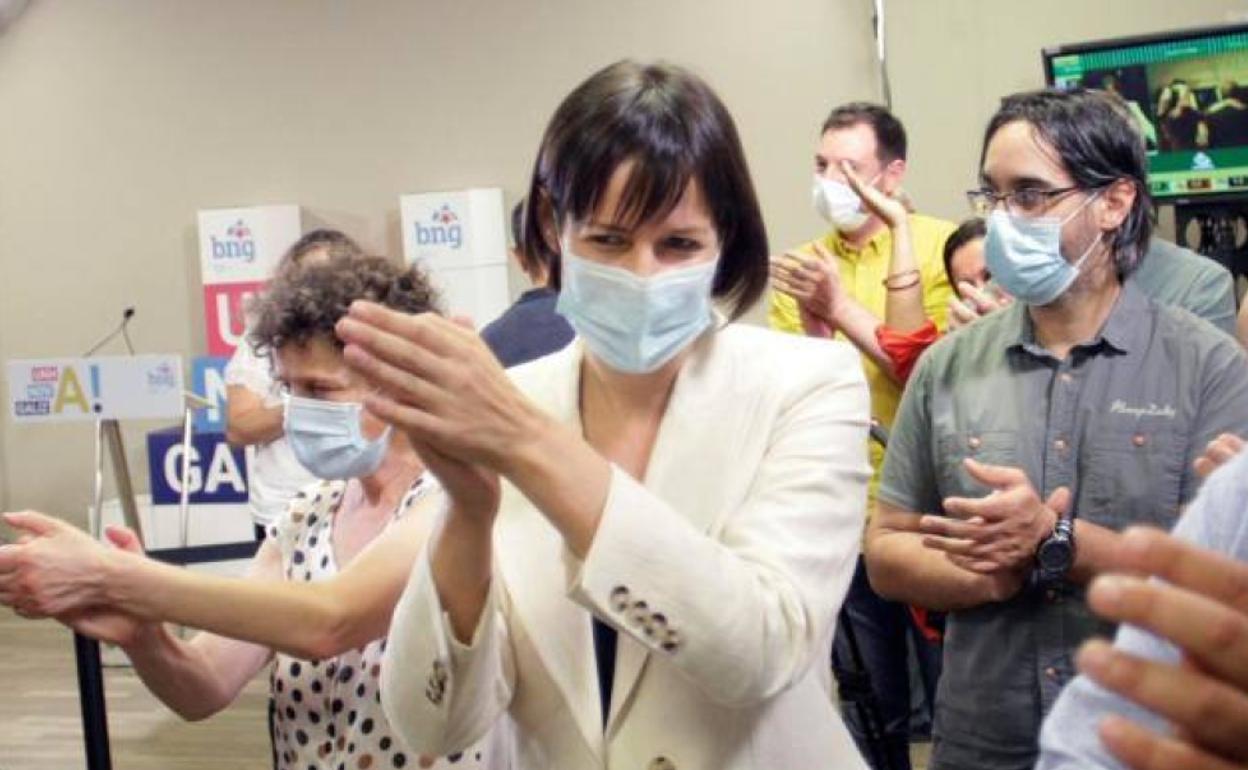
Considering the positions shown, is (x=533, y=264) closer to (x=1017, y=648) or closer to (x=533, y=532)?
(x=533, y=532)

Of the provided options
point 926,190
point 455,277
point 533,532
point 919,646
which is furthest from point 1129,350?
point 455,277

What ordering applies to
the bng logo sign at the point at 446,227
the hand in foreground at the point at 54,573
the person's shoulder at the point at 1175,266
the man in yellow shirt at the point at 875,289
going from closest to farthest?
the hand in foreground at the point at 54,573 → the person's shoulder at the point at 1175,266 → the man in yellow shirt at the point at 875,289 → the bng logo sign at the point at 446,227

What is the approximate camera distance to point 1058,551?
5.82ft

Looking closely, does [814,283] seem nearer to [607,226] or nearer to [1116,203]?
[1116,203]

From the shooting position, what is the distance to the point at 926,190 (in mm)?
5891

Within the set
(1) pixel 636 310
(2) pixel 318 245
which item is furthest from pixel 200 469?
(1) pixel 636 310

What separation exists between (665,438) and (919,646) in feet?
8.59

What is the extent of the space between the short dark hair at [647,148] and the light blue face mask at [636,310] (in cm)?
5

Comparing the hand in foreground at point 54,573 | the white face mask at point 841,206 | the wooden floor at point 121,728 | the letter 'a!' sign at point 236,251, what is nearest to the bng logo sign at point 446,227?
the letter 'a!' sign at point 236,251

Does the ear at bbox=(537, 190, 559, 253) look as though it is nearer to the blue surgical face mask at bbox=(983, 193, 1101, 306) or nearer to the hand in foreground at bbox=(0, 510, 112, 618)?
the hand in foreground at bbox=(0, 510, 112, 618)

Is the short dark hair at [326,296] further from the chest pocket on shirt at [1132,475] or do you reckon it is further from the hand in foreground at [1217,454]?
the hand in foreground at [1217,454]

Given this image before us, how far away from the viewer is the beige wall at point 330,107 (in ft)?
19.3

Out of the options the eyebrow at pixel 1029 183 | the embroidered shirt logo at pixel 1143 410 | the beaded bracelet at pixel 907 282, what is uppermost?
the eyebrow at pixel 1029 183

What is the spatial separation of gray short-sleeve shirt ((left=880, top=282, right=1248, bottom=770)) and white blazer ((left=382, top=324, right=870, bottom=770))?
63 centimetres
